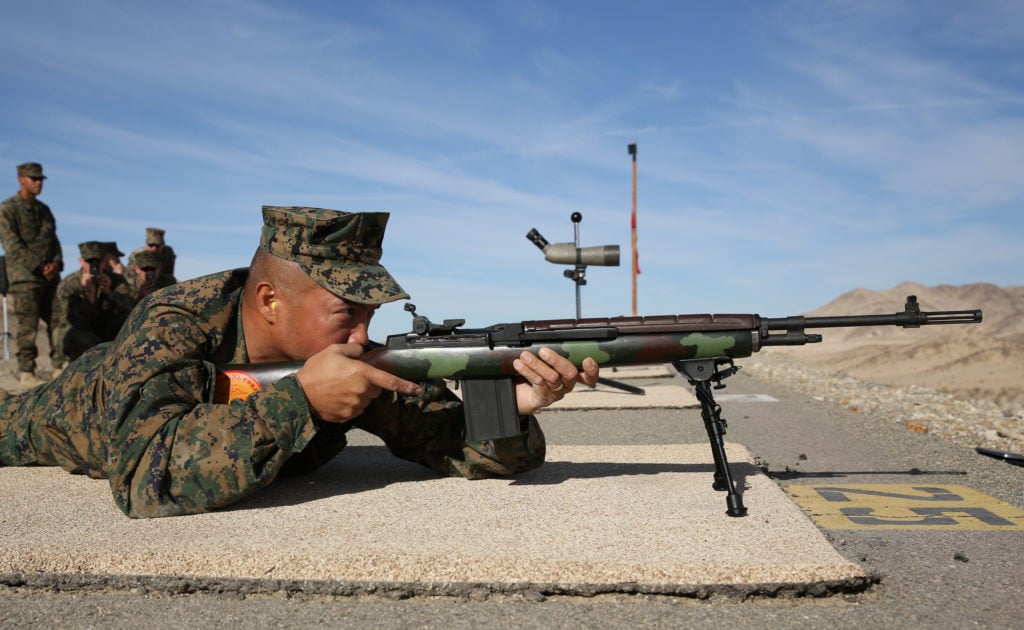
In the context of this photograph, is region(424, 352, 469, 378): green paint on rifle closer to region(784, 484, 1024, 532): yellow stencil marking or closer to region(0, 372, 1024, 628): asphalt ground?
region(0, 372, 1024, 628): asphalt ground

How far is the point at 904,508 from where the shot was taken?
3719 mm

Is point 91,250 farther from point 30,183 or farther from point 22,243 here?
point 30,183

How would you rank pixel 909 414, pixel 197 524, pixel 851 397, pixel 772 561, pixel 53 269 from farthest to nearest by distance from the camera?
pixel 53 269
pixel 851 397
pixel 909 414
pixel 197 524
pixel 772 561

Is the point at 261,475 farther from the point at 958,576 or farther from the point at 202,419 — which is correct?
the point at 958,576

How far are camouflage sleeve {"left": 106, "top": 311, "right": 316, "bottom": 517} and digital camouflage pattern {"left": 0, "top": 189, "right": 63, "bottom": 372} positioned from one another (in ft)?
28.0

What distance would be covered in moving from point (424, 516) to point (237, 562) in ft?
2.60


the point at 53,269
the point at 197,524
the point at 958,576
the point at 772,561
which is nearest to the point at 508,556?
the point at 772,561

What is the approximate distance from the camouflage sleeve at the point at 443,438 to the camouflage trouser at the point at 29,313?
8.50 metres

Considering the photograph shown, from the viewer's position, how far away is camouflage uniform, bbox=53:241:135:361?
33.6ft

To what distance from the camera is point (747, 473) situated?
13.1 feet

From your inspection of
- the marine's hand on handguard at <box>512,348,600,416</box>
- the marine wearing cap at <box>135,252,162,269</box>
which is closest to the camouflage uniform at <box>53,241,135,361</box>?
the marine wearing cap at <box>135,252,162,269</box>

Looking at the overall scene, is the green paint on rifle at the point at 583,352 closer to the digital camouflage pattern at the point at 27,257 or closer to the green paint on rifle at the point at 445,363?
the green paint on rifle at the point at 445,363

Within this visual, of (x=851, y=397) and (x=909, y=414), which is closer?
(x=909, y=414)

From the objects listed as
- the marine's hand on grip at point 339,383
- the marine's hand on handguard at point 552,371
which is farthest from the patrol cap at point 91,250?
the marine's hand on handguard at point 552,371
